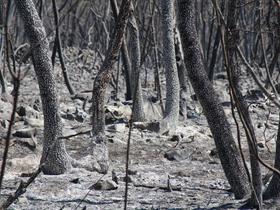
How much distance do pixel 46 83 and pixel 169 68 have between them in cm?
375

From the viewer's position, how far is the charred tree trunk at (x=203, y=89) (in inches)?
204

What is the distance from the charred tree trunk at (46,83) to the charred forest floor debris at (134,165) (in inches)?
5.9

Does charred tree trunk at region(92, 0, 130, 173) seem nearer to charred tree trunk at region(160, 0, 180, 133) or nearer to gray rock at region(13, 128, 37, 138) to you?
gray rock at region(13, 128, 37, 138)

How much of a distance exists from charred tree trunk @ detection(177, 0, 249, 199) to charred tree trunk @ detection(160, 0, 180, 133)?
4263mm

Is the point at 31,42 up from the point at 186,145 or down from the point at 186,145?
up

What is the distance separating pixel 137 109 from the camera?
10070mm

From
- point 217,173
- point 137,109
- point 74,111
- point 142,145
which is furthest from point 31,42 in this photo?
point 74,111

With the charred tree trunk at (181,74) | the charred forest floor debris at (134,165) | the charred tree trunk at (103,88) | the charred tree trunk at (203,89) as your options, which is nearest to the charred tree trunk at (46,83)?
the charred forest floor debris at (134,165)

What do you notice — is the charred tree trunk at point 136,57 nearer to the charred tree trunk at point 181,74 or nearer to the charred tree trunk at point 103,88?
the charred tree trunk at point 181,74

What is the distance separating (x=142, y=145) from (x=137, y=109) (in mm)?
1151

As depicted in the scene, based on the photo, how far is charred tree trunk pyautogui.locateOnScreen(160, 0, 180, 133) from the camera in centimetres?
953

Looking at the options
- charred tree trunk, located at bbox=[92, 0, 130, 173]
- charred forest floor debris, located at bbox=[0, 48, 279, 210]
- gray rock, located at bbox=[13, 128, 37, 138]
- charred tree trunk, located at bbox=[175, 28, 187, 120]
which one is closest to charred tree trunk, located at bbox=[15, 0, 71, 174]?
charred forest floor debris, located at bbox=[0, 48, 279, 210]

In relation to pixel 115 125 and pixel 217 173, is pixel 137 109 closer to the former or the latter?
pixel 115 125

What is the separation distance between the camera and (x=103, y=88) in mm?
6633
